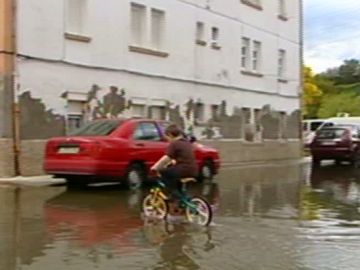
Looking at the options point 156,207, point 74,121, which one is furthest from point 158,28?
point 156,207

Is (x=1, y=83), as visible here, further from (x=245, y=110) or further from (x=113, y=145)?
(x=245, y=110)

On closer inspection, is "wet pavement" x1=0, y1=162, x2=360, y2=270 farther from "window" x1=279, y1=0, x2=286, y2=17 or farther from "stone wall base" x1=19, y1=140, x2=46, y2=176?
"window" x1=279, y1=0, x2=286, y2=17

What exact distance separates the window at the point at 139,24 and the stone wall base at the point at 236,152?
504 cm

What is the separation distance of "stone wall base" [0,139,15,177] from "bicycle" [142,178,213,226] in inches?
323

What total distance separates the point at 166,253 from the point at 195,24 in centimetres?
1964

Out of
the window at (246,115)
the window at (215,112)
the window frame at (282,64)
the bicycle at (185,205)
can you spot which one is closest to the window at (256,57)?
the window at (246,115)

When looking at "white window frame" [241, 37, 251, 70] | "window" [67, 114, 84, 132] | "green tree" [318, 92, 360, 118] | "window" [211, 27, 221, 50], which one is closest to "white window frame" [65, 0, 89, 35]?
"window" [67, 114, 84, 132]

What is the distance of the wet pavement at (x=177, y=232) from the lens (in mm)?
8820

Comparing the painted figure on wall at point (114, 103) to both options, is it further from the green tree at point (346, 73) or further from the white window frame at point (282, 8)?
the green tree at point (346, 73)

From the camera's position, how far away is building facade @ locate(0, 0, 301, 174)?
20.8 metres

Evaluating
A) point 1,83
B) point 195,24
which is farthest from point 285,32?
point 1,83

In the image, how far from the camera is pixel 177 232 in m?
11.0

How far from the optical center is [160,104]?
2619 cm

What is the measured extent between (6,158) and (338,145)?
14.8 meters
